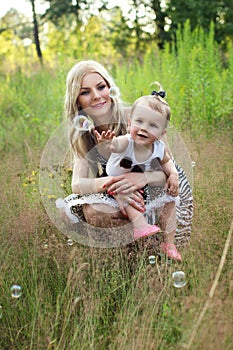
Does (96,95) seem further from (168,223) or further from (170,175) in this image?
(168,223)

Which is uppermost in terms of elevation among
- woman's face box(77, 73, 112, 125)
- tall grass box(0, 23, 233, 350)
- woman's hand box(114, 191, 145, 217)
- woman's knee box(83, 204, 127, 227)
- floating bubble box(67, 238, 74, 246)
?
woman's face box(77, 73, 112, 125)

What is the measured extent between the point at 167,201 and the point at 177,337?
888mm

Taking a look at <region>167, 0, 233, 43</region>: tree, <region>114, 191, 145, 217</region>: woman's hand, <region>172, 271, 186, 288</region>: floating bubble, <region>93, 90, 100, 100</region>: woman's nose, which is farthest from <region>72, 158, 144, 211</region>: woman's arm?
<region>167, 0, 233, 43</region>: tree

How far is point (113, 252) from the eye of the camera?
2475 millimetres

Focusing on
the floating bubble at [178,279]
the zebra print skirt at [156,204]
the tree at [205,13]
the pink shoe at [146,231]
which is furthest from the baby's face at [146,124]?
the tree at [205,13]

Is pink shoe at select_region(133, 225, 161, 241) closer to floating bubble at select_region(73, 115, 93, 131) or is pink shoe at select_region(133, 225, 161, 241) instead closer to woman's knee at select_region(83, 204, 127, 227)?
woman's knee at select_region(83, 204, 127, 227)

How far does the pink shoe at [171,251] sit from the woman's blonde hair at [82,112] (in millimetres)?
744

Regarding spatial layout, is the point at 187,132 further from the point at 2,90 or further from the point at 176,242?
the point at 2,90

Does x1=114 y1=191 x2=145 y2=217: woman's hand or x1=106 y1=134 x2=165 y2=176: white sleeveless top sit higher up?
x1=106 y1=134 x2=165 y2=176: white sleeveless top

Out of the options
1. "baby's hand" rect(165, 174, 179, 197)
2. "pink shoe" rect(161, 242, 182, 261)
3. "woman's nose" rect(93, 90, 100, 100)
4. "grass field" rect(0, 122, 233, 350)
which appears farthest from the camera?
"woman's nose" rect(93, 90, 100, 100)

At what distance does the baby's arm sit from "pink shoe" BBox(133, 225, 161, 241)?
0.25 m

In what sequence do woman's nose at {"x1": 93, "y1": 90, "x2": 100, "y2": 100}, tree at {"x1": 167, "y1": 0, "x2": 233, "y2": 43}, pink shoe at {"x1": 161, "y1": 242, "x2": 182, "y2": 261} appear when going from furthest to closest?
tree at {"x1": 167, "y1": 0, "x2": 233, "y2": 43} < woman's nose at {"x1": 93, "y1": 90, "x2": 100, "y2": 100} < pink shoe at {"x1": 161, "y1": 242, "x2": 182, "y2": 261}

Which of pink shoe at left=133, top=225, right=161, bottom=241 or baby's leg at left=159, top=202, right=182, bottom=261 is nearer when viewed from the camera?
pink shoe at left=133, top=225, right=161, bottom=241

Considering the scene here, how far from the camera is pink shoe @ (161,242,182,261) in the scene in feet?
7.79
